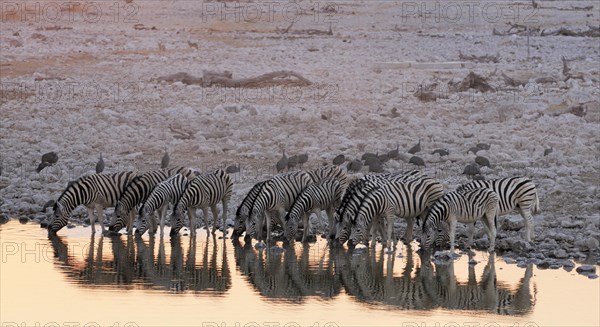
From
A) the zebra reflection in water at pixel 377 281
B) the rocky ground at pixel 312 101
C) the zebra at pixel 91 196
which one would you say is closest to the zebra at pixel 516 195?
the rocky ground at pixel 312 101

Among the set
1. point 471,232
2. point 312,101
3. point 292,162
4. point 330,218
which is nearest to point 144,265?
point 330,218

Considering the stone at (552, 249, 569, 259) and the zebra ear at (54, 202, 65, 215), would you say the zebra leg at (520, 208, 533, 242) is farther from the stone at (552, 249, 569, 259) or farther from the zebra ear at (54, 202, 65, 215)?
the zebra ear at (54, 202, 65, 215)

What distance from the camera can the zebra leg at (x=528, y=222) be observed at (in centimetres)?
1391

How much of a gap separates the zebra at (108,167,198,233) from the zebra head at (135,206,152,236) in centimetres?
22

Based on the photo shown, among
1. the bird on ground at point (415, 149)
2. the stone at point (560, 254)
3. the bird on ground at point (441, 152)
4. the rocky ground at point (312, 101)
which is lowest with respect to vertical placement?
the stone at point (560, 254)

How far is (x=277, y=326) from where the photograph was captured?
10.6 metres

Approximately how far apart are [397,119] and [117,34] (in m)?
11.6

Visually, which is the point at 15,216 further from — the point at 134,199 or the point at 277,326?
the point at 277,326

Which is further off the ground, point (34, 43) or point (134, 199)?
point (34, 43)

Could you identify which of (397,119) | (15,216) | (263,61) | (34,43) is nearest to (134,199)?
(15,216)

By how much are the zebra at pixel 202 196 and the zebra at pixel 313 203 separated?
0.87 metres

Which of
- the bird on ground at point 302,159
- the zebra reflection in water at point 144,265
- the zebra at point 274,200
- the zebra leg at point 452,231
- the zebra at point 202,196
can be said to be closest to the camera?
the zebra reflection in water at point 144,265

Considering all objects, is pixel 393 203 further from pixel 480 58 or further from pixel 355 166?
pixel 480 58

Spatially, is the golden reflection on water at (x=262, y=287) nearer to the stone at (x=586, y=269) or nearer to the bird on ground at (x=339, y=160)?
the stone at (x=586, y=269)
